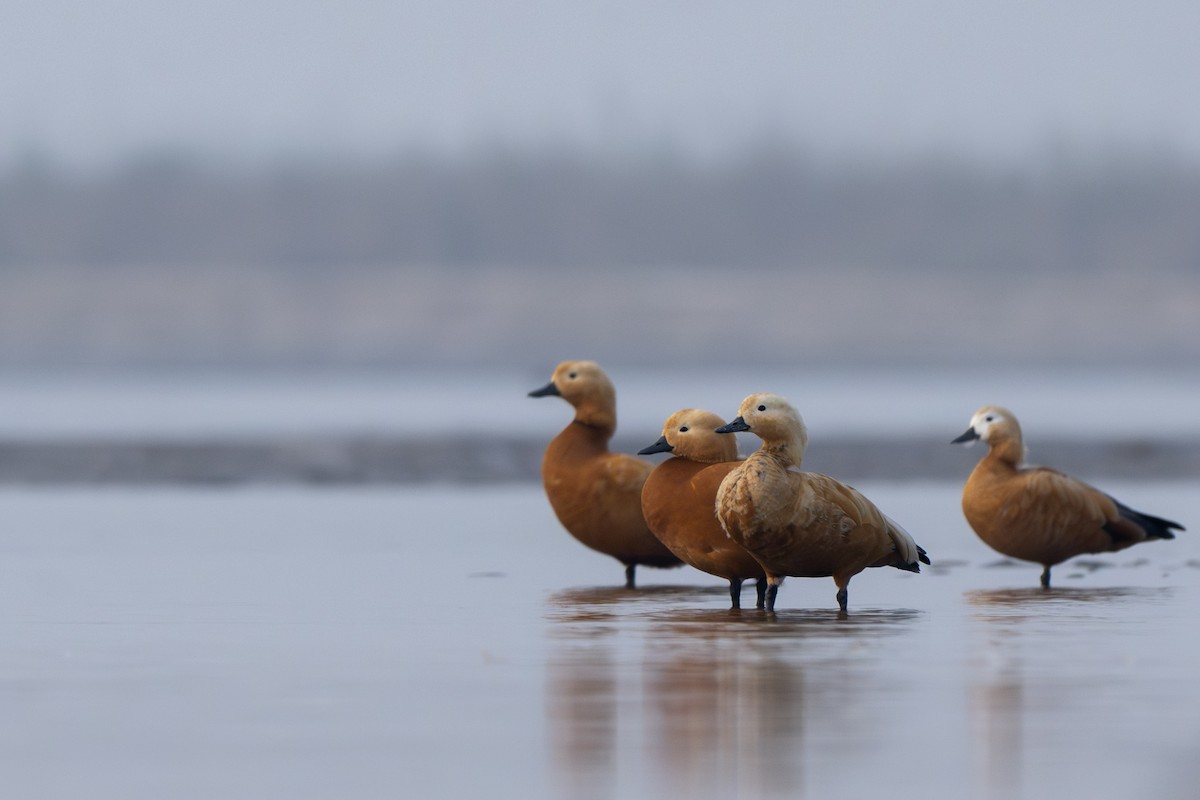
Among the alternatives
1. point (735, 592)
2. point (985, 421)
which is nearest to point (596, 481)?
point (735, 592)

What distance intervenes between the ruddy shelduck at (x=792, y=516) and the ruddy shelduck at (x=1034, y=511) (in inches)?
54.3

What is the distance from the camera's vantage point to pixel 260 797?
598cm

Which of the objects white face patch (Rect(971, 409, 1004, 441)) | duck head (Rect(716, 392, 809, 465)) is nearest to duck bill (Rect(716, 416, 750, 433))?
duck head (Rect(716, 392, 809, 465))

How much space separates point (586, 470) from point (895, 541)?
2.01 m

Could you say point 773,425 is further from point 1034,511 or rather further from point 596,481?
point 1034,511

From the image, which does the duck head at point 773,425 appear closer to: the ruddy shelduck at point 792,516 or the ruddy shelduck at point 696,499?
the ruddy shelduck at point 792,516

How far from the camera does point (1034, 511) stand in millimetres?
11672

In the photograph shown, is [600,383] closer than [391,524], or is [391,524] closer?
[600,383]

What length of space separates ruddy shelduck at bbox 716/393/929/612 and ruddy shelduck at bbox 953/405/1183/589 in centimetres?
138

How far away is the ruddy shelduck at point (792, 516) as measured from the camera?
32.8 feet

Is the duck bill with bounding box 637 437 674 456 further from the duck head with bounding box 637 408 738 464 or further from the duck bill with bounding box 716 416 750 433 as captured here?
the duck bill with bounding box 716 416 750 433

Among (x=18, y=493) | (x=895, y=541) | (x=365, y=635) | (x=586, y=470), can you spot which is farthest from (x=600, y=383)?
(x=18, y=493)

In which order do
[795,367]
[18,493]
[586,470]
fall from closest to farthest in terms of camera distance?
[586,470]
[18,493]
[795,367]

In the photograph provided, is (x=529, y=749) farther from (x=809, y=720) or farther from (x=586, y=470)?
(x=586, y=470)
